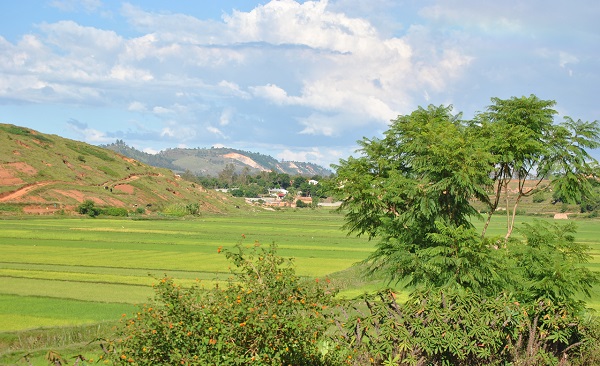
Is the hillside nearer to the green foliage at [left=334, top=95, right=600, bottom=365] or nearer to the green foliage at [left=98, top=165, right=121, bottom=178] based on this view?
the green foliage at [left=98, top=165, right=121, bottom=178]

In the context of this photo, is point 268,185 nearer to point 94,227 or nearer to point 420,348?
point 94,227

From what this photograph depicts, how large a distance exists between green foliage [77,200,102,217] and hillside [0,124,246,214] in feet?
3.82

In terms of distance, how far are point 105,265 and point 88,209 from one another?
49.0 metres

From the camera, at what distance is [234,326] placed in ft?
24.4

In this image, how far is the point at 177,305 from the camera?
771 cm

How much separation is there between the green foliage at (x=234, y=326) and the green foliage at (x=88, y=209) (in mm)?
73564

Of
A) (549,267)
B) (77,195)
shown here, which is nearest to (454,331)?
(549,267)

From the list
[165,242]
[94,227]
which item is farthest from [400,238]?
[94,227]

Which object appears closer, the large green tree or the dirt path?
the large green tree

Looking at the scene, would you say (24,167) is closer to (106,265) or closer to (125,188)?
(125,188)

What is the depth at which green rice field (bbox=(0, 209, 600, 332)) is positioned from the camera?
1984 cm

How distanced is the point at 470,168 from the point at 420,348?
263 inches

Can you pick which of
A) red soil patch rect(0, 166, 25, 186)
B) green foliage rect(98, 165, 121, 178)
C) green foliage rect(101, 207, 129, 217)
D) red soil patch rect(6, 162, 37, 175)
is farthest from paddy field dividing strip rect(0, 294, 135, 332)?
green foliage rect(98, 165, 121, 178)

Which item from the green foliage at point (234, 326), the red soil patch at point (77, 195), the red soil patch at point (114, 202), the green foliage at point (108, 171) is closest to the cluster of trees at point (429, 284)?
the green foliage at point (234, 326)
